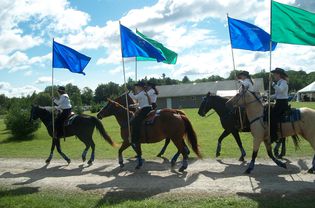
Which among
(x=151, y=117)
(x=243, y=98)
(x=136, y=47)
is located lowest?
(x=151, y=117)

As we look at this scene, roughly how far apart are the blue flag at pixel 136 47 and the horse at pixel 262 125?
11.5 ft

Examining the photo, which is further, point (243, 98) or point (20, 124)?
point (20, 124)

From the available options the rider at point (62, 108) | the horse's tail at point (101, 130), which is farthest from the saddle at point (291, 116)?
the rider at point (62, 108)

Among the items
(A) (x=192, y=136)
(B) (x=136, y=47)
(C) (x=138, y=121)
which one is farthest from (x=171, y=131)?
(B) (x=136, y=47)

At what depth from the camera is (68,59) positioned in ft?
49.0

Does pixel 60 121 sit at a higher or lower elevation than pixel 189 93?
lower

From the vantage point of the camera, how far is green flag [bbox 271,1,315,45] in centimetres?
1066

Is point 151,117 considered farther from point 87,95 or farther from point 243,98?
point 87,95

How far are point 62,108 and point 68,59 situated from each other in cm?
205

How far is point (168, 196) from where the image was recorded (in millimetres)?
8859

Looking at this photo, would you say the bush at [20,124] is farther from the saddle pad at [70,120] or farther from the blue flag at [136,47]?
the blue flag at [136,47]

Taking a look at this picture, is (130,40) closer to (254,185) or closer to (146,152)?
(146,152)

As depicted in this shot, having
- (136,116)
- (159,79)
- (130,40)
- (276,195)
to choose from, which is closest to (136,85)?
(136,116)

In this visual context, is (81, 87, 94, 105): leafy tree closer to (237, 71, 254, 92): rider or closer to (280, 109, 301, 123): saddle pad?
(237, 71, 254, 92): rider
